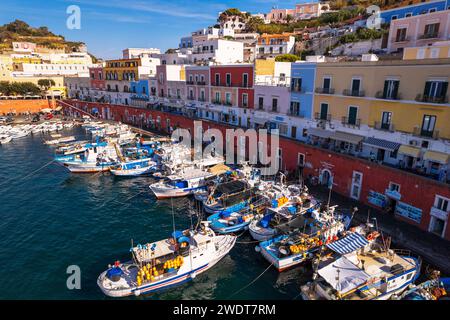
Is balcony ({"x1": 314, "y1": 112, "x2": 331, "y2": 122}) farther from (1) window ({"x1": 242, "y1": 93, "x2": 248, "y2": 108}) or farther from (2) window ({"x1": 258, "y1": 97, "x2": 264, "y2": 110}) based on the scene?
(1) window ({"x1": 242, "y1": 93, "x2": 248, "y2": 108})

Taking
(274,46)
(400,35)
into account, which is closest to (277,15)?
(274,46)

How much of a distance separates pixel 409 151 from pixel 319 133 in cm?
920

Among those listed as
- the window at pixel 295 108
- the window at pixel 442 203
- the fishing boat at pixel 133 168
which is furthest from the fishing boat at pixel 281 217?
the fishing boat at pixel 133 168

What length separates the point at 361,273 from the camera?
1786cm

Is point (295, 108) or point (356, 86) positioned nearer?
point (356, 86)

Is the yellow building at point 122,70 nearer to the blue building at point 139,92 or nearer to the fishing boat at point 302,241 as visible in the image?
the blue building at point 139,92

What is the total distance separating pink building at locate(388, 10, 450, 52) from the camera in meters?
32.4

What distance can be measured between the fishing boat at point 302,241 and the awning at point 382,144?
336 inches

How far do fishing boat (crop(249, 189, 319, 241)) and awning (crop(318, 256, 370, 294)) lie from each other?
5.06 metres

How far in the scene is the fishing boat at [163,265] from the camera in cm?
1900

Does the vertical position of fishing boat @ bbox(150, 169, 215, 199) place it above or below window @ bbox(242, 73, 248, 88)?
below

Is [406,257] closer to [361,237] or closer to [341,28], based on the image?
[361,237]

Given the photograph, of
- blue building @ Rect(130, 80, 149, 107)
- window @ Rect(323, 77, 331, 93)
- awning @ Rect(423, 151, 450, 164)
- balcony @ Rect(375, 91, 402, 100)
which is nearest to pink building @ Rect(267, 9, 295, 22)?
blue building @ Rect(130, 80, 149, 107)

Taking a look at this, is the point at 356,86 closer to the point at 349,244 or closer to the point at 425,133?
the point at 425,133
